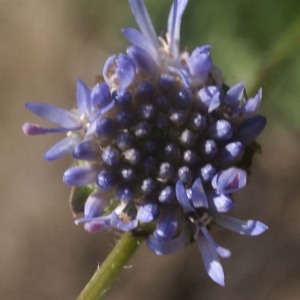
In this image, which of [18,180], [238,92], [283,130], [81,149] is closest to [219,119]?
[238,92]

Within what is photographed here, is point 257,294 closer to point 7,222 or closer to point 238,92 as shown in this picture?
point 7,222

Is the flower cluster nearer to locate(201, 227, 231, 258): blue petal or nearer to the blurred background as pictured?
locate(201, 227, 231, 258): blue petal

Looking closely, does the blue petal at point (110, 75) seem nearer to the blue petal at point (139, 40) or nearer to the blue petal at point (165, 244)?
the blue petal at point (139, 40)

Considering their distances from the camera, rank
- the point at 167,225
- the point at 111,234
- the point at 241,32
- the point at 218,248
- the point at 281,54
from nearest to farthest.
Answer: the point at 218,248, the point at 167,225, the point at 281,54, the point at 241,32, the point at 111,234

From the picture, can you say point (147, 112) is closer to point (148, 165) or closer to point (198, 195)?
point (148, 165)

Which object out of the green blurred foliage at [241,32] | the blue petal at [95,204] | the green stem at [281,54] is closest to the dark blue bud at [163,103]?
the blue petal at [95,204]

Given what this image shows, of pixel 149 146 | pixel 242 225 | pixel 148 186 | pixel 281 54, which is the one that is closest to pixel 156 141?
pixel 149 146
